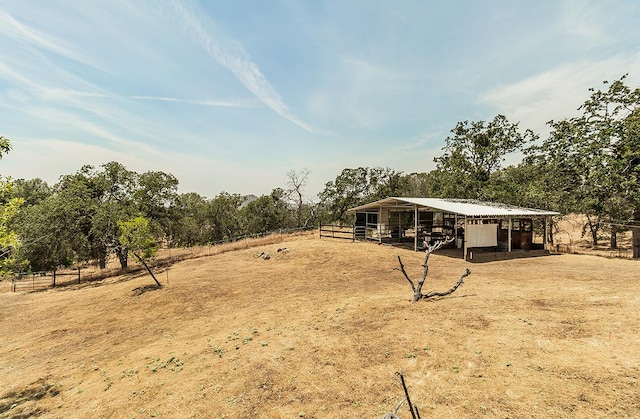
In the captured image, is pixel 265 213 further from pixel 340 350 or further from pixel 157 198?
pixel 340 350

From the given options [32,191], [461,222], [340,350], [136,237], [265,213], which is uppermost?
[32,191]

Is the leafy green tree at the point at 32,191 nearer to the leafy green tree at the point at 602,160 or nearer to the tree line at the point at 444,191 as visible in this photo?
the tree line at the point at 444,191

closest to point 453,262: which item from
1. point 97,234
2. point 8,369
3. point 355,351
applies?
point 355,351

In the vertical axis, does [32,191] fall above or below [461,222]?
above

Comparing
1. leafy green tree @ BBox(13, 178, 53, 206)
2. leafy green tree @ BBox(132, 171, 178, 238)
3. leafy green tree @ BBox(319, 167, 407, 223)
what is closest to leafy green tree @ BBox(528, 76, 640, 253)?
leafy green tree @ BBox(319, 167, 407, 223)

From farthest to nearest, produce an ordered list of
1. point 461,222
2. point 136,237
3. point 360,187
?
1. point 360,187
2. point 461,222
3. point 136,237

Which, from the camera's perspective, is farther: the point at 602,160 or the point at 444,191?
the point at 444,191

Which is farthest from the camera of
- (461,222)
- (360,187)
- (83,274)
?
(360,187)

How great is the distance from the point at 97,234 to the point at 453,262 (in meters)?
26.1

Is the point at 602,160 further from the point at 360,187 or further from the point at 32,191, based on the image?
the point at 32,191

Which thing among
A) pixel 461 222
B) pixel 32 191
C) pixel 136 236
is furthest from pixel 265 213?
pixel 32 191

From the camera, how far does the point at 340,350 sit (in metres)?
7.20

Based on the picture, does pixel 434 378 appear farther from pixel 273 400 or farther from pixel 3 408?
pixel 3 408

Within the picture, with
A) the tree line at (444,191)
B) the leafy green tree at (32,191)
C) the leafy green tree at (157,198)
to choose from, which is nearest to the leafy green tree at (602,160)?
the tree line at (444,191)
